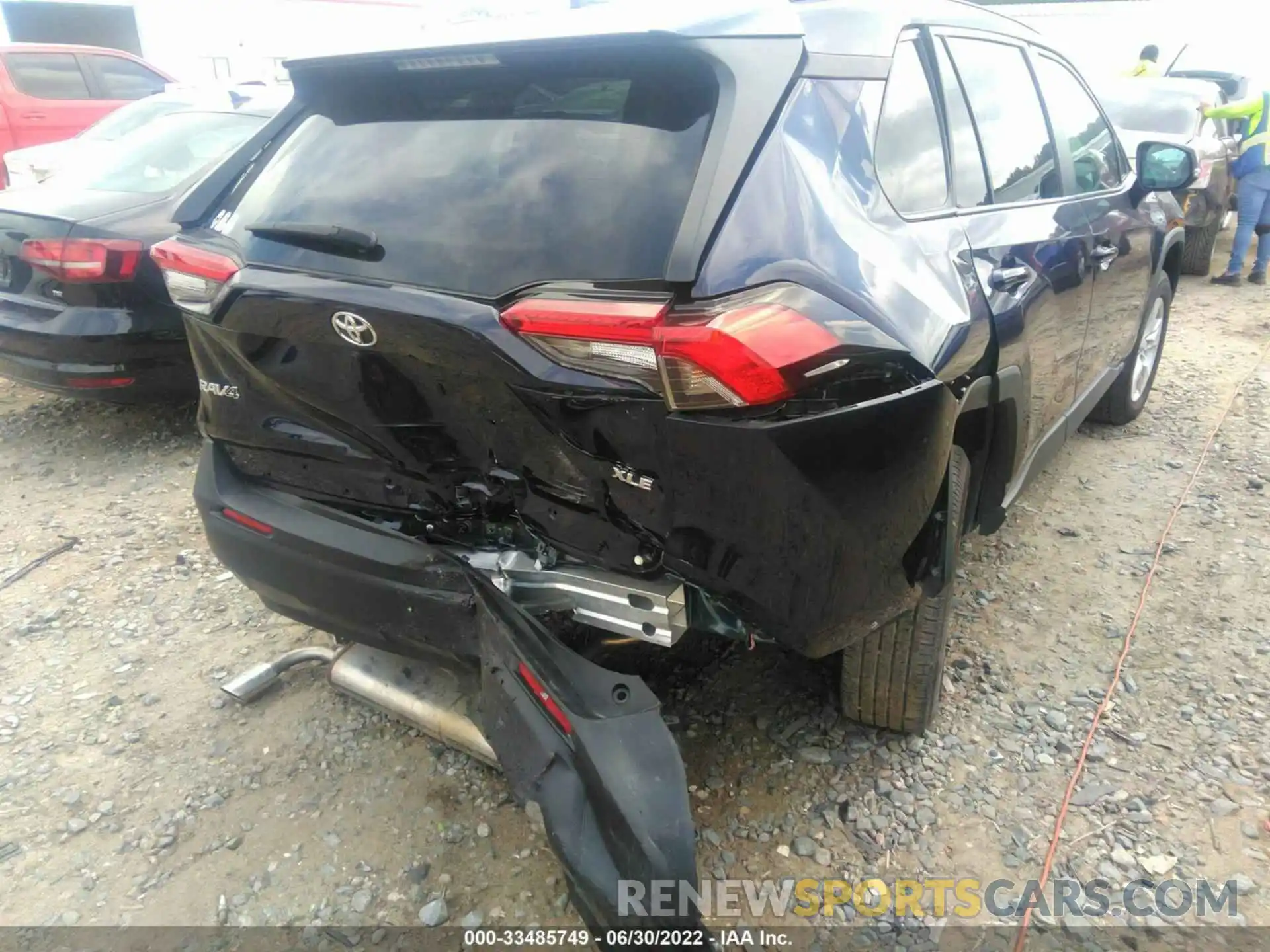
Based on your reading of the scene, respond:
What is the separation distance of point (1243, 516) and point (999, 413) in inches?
88.2

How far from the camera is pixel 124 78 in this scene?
391 inches

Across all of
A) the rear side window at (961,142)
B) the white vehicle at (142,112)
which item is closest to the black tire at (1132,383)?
the rear side window at (961,142)

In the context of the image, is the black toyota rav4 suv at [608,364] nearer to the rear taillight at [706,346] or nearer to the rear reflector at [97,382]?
the rear taillight at [706,346]

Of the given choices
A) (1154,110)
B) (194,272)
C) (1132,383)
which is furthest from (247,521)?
(1154,110)

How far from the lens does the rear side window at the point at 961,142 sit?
7.67ft

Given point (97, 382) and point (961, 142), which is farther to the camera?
point (97, 382)

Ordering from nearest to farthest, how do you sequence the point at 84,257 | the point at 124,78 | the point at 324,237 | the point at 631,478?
the point at 631,478 < the point at 324,237 < the point at 84,257 < the point at 124,78

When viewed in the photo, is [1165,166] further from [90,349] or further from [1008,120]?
[90,349]

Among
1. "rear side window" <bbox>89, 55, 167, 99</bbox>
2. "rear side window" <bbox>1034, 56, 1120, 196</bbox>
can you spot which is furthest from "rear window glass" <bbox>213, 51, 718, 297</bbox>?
"rear side window" <bbox>89, 55, 167, 99</bbox>

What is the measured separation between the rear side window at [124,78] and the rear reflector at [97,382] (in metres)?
7.05

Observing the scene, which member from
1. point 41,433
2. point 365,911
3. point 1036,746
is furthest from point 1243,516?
point 41,433

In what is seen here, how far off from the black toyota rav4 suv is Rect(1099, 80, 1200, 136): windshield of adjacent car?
6896 mm

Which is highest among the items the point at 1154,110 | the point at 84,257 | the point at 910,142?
the point at 910,142

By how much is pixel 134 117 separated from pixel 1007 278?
5994mm
